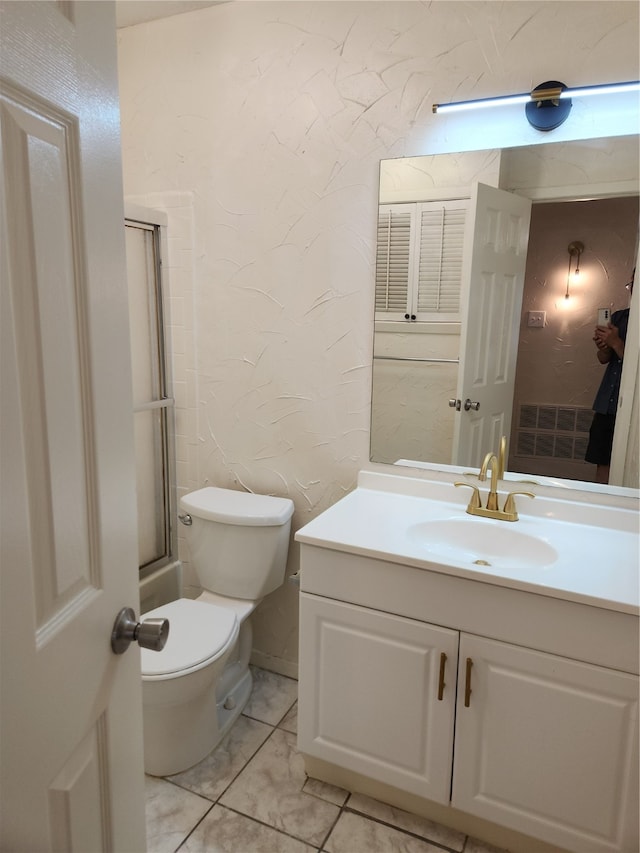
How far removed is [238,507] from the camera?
201 cm

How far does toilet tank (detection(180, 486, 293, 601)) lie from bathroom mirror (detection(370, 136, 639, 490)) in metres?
0.43

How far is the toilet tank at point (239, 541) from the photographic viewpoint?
1.97 meters

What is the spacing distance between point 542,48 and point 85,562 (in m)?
1.73

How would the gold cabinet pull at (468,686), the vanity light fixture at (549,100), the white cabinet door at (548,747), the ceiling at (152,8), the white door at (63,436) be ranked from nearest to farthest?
the white door at (63,436)
the white cabinet door at (548,747)
the gold cabinet pull at (468,686)
the vanity light fixture at (549,100)
the ceiling at (152,8)

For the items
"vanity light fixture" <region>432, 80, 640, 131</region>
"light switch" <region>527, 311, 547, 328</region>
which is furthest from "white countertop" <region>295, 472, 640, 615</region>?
"vanity light fixture" <region>432, 80, 640, 131</region>

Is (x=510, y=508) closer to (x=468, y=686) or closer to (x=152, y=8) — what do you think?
(x=468, y=686)

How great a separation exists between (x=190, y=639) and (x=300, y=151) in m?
1.61

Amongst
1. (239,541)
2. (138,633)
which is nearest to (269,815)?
(239,541)

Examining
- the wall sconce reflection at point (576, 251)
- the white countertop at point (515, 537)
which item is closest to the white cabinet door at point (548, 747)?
the white countertop at point (515, 537)

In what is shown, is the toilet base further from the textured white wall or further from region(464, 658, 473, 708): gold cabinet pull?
region(464, 658, 473, 708): gold cabinet pull

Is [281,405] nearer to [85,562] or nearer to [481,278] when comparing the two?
[481,278]

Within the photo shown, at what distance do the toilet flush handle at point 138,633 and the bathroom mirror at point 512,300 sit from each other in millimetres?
1249

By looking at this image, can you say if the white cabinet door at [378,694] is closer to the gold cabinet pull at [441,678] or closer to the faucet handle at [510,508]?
the gold cabinet pull at [441,678]

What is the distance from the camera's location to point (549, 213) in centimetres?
162
